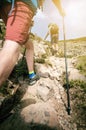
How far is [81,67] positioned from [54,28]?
728cm

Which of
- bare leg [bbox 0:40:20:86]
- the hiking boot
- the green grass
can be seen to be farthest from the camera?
the green grass

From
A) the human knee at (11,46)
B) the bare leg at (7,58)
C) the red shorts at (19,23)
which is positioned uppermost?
the red shorts at (19,23)

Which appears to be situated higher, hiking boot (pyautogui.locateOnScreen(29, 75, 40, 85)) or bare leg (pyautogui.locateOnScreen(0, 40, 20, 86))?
bare leg (pyautogui.locateOnScreen(0, 40, 20, 86))

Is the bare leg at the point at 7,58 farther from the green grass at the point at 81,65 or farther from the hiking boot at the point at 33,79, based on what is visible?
the green grass at the point at 81,65

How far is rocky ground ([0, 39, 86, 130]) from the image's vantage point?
6109 mm

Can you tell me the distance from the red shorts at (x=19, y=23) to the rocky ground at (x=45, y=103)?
123 inches

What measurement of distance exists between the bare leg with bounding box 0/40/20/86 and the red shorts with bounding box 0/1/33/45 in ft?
0.39

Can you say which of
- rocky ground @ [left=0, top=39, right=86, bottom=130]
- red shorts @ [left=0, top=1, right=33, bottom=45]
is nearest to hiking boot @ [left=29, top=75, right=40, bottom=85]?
rocky ground @ [left=0, top=39, right=86, bottom=130]

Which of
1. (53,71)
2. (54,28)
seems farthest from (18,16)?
(54,28)

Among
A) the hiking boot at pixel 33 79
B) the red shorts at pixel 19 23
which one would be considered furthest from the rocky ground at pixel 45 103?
the red shorts at pixel 19 23

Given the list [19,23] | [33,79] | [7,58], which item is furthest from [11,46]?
[33,79]

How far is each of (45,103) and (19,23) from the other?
4087mm

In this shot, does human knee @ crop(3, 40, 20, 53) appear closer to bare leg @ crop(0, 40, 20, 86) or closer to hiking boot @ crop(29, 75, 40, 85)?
bare leg @ crop(0, 40, 20, 86)

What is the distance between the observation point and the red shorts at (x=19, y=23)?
123 inches
